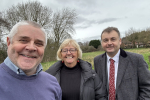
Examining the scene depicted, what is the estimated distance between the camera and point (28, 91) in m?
1.02

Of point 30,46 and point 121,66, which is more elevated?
point 30,46

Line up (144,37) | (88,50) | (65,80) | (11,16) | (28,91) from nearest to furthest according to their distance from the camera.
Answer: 1. (28,91)
2. (65,80)
3. (11,16)
4. (144,37)
5. (88,50)

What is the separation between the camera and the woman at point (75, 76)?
1848mm

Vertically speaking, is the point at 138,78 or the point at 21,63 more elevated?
the point at 21,63

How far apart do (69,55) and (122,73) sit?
1.12 metres

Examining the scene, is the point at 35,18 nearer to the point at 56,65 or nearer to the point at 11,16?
the point at 11,16

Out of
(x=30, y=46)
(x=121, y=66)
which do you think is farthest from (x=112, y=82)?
(x=30, y=46)

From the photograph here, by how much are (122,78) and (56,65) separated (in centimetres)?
137

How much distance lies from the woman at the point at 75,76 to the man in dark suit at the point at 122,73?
0.23m

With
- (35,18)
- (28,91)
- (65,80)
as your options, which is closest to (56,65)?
(65,80)

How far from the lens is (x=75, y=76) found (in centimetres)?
204

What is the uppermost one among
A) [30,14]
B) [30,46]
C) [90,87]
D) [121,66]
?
[30,14]

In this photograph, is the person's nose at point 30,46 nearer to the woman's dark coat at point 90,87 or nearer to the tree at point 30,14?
the woman's dark coat at point 90,87

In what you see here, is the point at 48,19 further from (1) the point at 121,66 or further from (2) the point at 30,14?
(1) the point at 121,66
